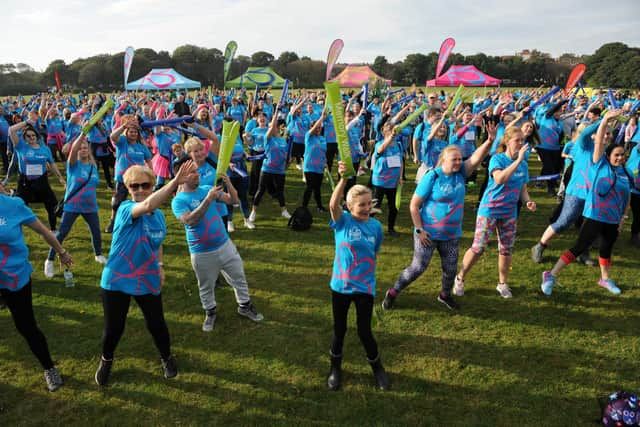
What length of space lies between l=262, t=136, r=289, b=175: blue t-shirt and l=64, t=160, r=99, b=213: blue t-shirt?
334cm

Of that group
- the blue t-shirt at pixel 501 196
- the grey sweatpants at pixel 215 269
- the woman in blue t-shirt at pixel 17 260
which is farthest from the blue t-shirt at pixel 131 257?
the blue t-shirt at pixel 501 196

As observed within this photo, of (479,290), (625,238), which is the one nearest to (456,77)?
(625,238)

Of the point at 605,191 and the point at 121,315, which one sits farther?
the point at 605,191

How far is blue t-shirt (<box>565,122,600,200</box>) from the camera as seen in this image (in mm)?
5633

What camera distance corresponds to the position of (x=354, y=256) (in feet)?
11.7

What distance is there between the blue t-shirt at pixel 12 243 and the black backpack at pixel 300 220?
5175 mm

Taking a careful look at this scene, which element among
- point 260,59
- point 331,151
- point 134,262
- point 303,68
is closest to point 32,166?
point 134,262

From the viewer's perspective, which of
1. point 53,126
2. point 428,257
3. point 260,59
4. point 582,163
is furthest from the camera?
point 260,59

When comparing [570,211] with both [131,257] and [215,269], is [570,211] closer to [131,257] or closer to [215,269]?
[215,269]

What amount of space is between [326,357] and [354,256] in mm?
1494

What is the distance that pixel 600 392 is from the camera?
3836mm

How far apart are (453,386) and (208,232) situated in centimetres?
296

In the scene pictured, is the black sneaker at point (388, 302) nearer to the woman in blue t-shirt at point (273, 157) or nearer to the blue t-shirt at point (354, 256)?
the blue t-shirt at point (354, 256)

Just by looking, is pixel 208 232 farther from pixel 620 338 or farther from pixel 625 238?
pixel 625 238
